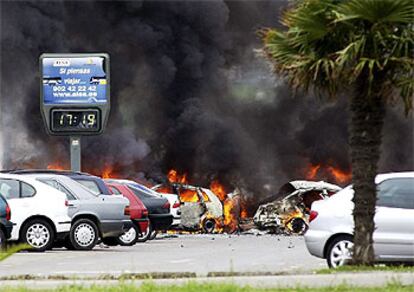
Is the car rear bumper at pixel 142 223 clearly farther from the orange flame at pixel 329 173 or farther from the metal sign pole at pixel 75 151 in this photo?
the orange flame at pixel 329 173

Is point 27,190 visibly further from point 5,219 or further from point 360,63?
point 360,63

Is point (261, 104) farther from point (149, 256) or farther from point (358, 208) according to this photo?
point (358, 208)

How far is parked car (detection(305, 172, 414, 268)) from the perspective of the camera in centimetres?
1519

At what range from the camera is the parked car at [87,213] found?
872 inches

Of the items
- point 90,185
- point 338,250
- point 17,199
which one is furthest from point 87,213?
point 338,250

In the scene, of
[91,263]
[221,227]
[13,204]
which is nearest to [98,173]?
[221,227]

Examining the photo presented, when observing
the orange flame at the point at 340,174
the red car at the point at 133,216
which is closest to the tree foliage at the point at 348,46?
the red car at the point at 133,216

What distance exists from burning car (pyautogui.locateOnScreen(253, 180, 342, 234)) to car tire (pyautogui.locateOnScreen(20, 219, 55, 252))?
39.8 ft

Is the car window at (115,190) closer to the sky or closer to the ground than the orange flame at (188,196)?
closer to the ground

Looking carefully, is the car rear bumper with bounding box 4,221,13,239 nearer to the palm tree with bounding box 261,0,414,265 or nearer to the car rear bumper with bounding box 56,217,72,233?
the car rear bumper with bounding box 56,217,72,233

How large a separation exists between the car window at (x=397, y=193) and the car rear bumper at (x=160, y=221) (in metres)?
11.3

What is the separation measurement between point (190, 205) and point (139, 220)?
8.40 meters

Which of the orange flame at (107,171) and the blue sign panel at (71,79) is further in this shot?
the orange flame at (107,171)

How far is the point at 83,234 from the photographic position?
73.2 feet
